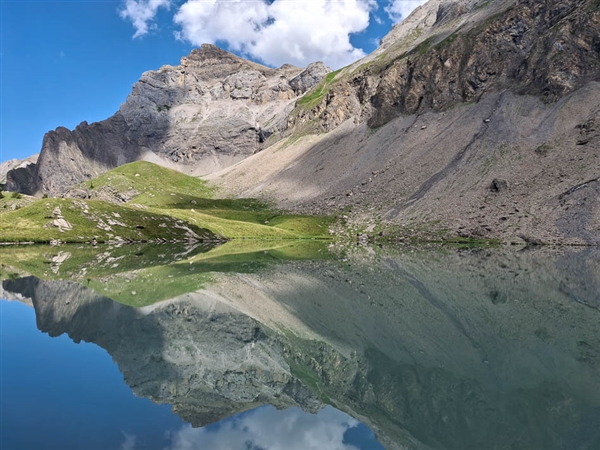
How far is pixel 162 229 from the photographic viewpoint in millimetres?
100250

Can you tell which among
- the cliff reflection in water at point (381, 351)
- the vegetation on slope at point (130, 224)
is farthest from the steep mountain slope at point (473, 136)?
the cliff reflection in water at point (381, 351)

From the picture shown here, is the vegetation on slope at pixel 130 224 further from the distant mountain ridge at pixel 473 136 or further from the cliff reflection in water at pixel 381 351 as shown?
the cliff reflection in water at pixel 381 351

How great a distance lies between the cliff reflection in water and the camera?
42.1ft

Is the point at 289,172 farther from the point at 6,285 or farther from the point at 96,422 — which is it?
the point at 96,422

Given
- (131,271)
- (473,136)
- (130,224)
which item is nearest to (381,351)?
(131,271)

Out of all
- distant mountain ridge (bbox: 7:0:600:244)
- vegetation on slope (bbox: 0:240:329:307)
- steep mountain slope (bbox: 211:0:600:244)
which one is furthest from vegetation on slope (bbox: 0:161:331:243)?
vegetation on slope (bbox: 0:240:329:307)

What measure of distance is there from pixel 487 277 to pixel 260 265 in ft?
88.6

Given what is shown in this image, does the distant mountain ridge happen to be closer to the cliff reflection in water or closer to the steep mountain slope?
the steep mountain slope

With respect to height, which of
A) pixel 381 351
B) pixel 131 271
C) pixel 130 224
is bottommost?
pixel 381 351

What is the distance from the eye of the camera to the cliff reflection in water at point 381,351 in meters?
12.8

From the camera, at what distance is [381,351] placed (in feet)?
64.7

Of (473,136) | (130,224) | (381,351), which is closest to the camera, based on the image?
(381,351)

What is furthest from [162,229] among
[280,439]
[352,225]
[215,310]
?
[280,439]

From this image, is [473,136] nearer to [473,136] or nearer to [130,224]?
[473,136]
